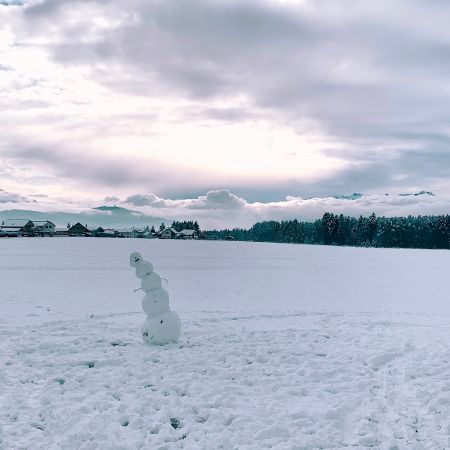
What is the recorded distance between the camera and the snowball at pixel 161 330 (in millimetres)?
11648

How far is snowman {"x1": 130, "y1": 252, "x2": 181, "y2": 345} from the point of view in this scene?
11.7 meters

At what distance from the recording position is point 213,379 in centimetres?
933

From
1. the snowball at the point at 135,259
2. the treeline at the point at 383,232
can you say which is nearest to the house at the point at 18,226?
the treeline at the point at 383,232

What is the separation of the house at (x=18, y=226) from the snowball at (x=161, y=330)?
532ft

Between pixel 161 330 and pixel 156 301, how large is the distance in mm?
747

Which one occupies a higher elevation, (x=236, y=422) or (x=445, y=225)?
(x=445, y=225)

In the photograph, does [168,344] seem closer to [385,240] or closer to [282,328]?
[282,328]

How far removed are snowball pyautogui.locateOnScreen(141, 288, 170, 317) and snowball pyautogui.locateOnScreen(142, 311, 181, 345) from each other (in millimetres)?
191

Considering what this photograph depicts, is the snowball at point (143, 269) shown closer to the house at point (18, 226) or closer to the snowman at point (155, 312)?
the snowman at point (155, 312)

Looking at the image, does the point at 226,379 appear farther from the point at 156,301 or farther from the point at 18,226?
the point at 18,226

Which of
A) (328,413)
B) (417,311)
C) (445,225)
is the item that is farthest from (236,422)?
(445,225)

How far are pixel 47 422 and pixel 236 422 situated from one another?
3019 mm

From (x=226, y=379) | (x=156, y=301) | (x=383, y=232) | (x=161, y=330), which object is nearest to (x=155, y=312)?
(x=156, y=301)

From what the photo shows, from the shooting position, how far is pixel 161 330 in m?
11.7
